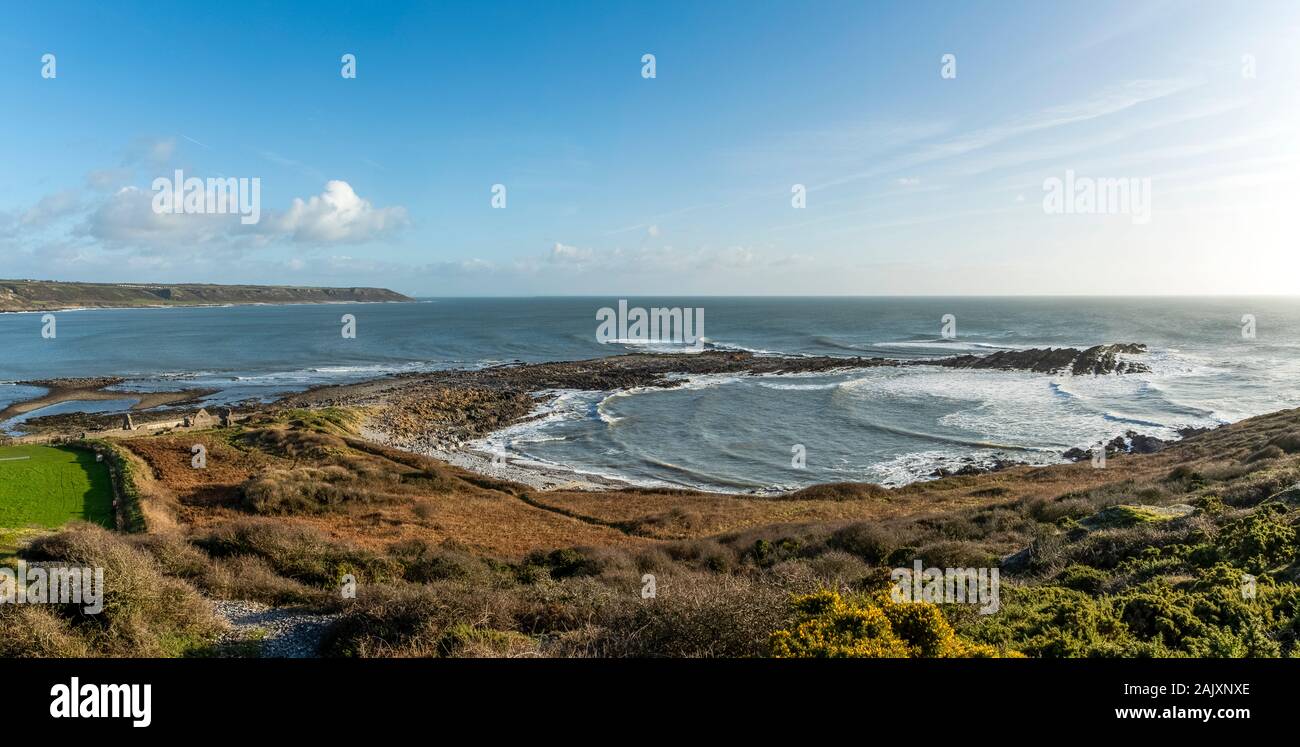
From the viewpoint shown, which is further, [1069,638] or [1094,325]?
[1094,325]

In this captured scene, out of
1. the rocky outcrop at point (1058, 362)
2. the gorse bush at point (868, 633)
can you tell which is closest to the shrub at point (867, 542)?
the gorse bush at point (868, 633)

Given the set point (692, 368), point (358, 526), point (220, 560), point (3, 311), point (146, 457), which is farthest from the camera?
point (3, 311)

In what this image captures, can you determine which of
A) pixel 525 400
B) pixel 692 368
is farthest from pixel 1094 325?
pixel 525 400

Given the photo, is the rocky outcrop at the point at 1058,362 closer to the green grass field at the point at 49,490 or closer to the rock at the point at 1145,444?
the rock at the point at 1145,444

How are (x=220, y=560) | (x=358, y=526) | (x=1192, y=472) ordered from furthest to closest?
→ (x=358, y=526) → (x=1192, y=472) → (x=220, y=560)

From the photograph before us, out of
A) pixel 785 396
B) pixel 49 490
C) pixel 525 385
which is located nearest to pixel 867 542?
pixel 49 490
